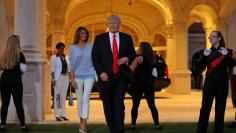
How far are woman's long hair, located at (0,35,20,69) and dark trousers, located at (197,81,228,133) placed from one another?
347cm

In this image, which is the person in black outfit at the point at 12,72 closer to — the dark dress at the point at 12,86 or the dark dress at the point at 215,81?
the dark dress at the point at 12,86

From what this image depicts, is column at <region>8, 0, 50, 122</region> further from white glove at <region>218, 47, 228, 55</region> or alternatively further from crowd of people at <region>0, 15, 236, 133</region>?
white glove at <region>218, 47, 228, 55</region>

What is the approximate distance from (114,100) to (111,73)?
1.27 feet

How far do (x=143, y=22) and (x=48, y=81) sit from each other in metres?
17.9

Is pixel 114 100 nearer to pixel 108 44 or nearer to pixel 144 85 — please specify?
pixel 108 44

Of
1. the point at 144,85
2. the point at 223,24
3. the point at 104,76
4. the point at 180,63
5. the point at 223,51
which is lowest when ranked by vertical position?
the point at 144,85

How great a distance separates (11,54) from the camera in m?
8.96


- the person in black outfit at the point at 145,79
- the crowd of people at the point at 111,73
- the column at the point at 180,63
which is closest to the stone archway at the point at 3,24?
the column at the point at 180,63

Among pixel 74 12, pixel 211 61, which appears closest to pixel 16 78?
pixel 211 61

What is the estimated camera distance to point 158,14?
94.9 ft

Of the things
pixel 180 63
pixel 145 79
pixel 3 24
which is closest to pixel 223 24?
pixel 180 63

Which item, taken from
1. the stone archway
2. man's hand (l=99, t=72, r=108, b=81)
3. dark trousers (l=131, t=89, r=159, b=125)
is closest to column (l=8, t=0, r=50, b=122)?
dark trousers (l=131, t=89, r=159, b=125)

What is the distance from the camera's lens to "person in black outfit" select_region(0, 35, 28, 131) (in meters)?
8.96

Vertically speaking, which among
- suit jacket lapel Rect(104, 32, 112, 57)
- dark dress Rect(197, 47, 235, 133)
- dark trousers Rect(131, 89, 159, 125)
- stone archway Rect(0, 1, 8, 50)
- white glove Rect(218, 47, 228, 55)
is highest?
stone archway Rect(0, 1, 8, 50)
